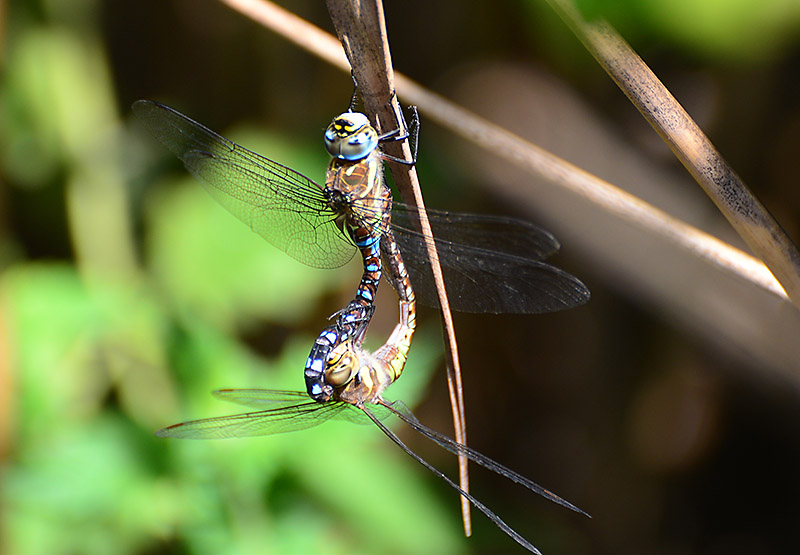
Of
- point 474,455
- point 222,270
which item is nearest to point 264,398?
point 474,455

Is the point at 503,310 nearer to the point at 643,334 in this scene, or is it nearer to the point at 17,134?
the point at 643,334

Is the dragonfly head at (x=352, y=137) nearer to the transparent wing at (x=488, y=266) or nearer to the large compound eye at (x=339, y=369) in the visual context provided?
the transparent wing at (x=488, y=266)

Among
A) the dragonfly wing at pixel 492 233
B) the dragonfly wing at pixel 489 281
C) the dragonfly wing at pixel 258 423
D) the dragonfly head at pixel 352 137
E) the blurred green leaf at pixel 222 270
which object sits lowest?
the dragonfly wing at pixel 258 423

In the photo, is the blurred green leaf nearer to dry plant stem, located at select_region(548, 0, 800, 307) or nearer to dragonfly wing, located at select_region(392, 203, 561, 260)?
dragonfly wing, located at select_region(392, 203, 561, 260)

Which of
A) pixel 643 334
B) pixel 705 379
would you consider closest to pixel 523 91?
pixel 643 334

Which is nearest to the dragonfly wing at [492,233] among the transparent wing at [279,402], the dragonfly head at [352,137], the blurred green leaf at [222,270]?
the dragonfly head at [352,137]

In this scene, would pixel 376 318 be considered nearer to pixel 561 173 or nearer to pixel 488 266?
pixel 488 266
